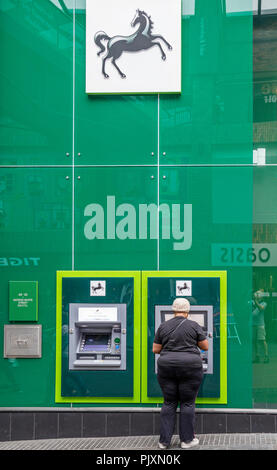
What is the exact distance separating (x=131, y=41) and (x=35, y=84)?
1.30 metres

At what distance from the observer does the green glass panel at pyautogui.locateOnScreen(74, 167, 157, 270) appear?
816 cm

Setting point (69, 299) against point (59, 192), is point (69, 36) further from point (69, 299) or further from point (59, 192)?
point (69, 299)

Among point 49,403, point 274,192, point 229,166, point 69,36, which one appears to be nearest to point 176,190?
point 229,166

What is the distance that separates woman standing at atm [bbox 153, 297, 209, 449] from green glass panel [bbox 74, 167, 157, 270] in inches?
45.1

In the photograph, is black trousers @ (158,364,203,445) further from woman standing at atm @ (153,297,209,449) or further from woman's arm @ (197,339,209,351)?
woman's arm @ (197,339,209,351)

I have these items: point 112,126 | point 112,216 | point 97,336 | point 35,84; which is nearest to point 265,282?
point 112,216

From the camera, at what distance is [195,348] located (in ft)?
23.8

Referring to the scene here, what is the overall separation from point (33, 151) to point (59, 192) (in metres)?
0.61

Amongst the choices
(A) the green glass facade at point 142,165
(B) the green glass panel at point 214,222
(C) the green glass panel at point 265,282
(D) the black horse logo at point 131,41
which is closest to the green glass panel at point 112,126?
(A) the green glass facade at point 142,165

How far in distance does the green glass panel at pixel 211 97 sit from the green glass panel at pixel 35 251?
4.84 feet

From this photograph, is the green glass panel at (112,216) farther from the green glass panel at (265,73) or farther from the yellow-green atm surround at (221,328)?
the green glass panel at (265,73)

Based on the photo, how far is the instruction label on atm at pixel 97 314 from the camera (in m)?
8.03

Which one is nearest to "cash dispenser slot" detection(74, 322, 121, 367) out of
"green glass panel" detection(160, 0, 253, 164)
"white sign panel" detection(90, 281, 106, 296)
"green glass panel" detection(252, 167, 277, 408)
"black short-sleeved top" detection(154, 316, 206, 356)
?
"white sign panel" detection(90, 281, 106, 296)

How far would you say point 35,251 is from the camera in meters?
8.24
